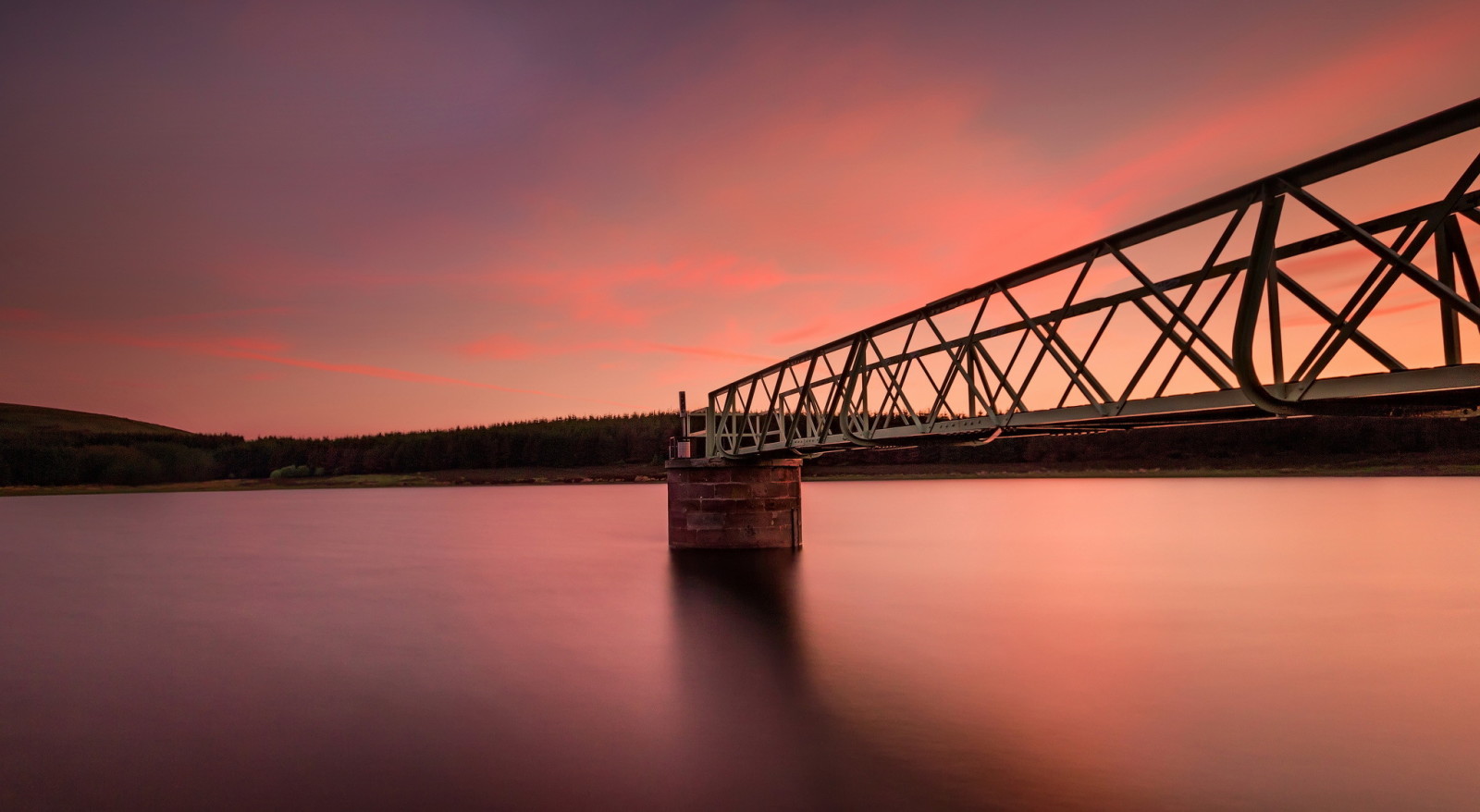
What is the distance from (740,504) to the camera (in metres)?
28.8

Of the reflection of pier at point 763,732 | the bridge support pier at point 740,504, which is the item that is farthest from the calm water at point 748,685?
the bridge support pier at point 740,504

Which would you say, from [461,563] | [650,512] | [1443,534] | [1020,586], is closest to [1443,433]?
[1443,534]

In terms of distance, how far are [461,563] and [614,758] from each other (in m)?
28.4

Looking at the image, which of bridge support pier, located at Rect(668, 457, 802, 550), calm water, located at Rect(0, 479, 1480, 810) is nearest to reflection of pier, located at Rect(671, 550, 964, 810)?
calm water, located at Rect(0, 479, 1480, 810)

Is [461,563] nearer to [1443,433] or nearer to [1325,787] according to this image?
[1325,787]

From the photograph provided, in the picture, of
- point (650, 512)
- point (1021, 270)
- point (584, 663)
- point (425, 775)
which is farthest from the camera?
point (650, 512)

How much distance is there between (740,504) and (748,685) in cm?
1421

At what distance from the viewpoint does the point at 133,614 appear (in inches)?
964

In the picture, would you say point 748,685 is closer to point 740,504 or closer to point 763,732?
point 763,732

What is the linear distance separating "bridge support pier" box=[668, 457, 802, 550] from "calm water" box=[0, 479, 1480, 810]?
98 centimetres

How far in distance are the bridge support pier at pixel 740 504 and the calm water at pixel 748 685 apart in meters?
0.98

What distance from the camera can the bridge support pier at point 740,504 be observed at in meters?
28.8

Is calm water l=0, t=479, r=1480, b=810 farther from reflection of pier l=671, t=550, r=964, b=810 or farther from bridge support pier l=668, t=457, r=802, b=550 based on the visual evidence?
bridge support pier l=668, t=457, r=802, b=550

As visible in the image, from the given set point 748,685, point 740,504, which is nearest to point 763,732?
point 748,685
